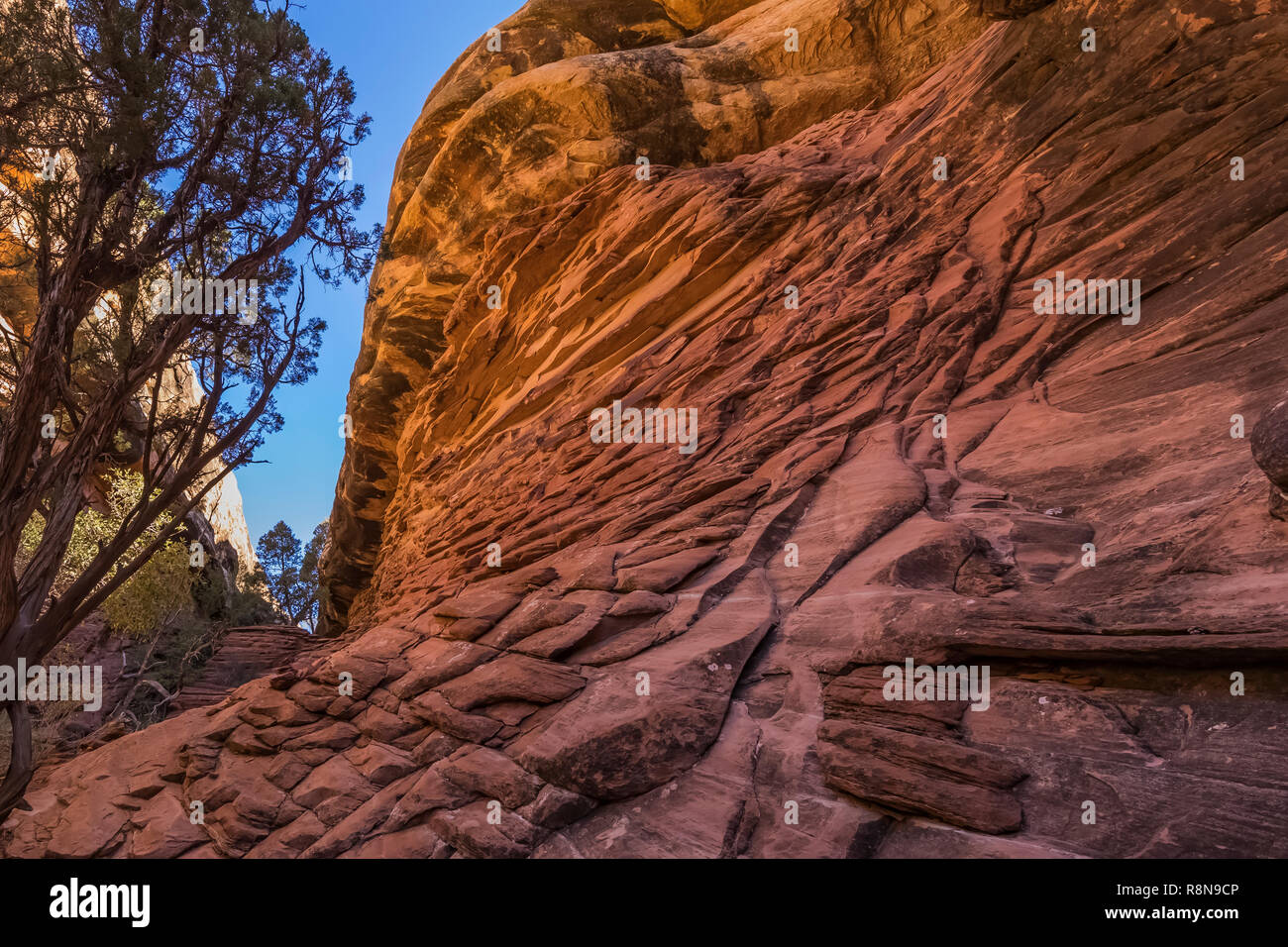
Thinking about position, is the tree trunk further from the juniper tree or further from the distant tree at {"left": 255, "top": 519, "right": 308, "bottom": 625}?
the distant tree at {"left": 255, "top": 519, "right": 308, "bottom": 625}

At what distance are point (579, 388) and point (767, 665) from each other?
33.0 ft

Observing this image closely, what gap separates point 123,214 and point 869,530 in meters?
11.6

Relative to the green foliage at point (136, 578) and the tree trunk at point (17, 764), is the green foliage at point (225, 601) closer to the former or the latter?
the green foliage at point (136, 578)

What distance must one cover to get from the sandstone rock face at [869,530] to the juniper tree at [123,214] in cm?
373

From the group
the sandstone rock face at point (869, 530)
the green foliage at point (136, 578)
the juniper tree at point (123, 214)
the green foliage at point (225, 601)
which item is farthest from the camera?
the green foliage at point (225, 601)

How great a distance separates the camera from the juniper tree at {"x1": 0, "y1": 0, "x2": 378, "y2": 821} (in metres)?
8.94

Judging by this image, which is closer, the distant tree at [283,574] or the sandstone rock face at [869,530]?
the sandstone rock face at [869,530]

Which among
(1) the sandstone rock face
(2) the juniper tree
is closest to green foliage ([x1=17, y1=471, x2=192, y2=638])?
(1) the sandstone rock face

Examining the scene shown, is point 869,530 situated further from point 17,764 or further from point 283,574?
point 283,574

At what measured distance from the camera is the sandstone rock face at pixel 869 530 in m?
4.21

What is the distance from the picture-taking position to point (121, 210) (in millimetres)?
9828

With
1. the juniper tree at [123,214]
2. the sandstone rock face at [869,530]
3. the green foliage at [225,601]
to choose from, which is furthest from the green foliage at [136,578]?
the juniper tree at [123,214]
